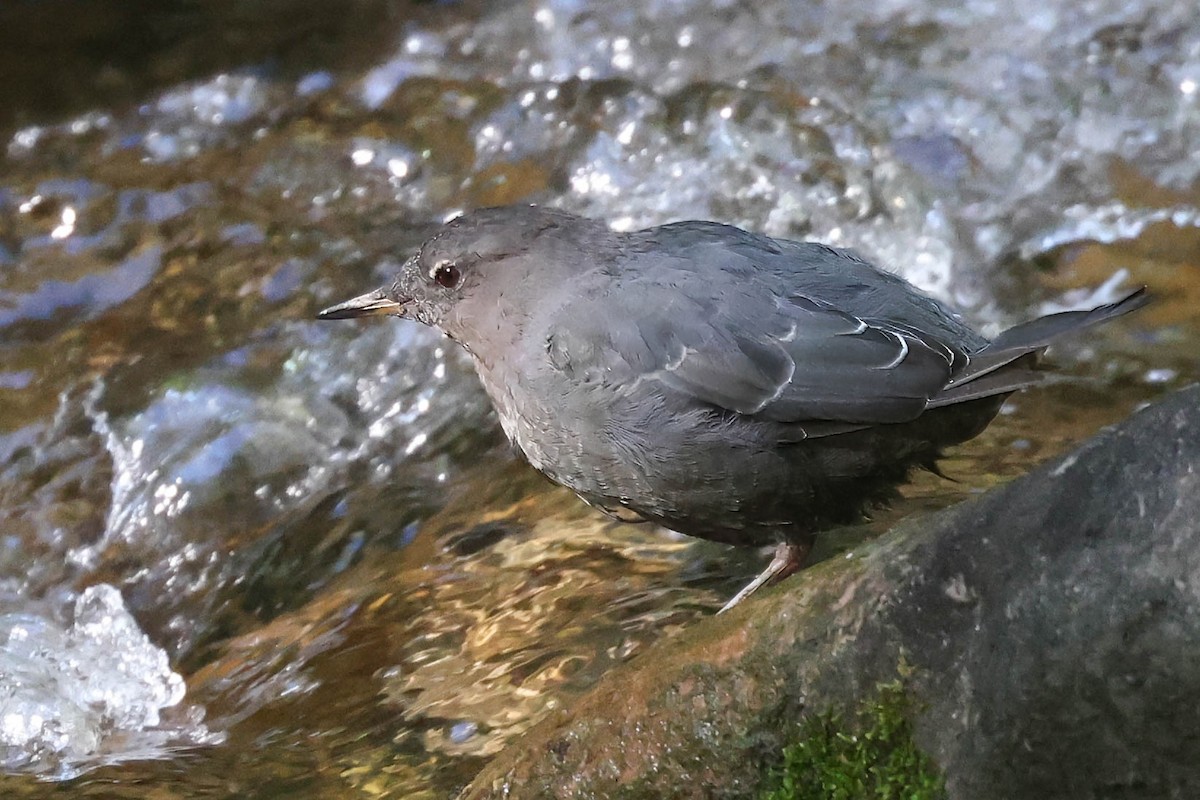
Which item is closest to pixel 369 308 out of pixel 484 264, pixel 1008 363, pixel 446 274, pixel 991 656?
pixel 446 274

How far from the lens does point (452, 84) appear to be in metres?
7.18

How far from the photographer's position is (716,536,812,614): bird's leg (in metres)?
3.47

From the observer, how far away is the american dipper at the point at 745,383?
3199 mm

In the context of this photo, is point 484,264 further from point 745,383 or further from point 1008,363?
point 1008,363

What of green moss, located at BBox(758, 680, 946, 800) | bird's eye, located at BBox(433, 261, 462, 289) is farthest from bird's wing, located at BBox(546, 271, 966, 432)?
green moss, located at BBox(758, 680, 946, 800)

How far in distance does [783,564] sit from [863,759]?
3.97 ft

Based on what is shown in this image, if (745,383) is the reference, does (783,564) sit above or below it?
below

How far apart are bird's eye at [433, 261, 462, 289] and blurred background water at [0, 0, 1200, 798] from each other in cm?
94

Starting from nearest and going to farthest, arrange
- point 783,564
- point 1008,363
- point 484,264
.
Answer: point 1008,363, point 783,564, point 484,264

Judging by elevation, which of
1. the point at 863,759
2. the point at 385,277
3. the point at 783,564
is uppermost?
the point at 385,277

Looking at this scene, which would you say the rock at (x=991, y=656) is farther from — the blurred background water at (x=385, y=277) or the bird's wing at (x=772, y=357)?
the blurred background water at (x=385, y=277)

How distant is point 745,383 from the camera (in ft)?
10.5

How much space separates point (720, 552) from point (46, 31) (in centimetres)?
529

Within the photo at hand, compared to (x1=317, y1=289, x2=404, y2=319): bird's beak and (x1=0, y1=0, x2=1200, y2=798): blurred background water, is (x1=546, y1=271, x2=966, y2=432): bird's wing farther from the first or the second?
(x1=317, y1=289, x2=404, y2=319): bird's beak
